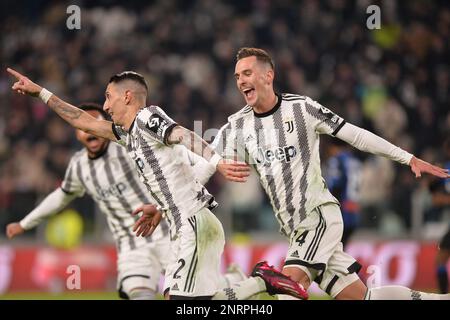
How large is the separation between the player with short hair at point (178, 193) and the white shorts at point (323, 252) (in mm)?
330

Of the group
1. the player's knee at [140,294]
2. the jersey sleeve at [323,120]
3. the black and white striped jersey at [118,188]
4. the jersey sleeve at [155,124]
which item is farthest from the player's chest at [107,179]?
the jersey sleeve at [323,120]

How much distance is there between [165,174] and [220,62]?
10.4 metres

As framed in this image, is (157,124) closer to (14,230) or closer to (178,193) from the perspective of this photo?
(178,193)

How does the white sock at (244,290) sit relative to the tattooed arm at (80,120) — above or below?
below

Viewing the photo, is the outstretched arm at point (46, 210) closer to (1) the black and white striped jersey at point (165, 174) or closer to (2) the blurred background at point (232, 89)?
(1) the black and white striped jersey at point (165, 174)

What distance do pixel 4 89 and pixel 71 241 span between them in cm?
396

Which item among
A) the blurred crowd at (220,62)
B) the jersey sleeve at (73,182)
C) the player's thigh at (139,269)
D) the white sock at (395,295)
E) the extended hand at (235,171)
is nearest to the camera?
the extended hand at (235,171)

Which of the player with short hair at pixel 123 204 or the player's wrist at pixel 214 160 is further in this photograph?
the player with short hair at pixel 123 204

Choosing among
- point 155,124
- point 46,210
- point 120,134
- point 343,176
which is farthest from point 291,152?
point 343,176

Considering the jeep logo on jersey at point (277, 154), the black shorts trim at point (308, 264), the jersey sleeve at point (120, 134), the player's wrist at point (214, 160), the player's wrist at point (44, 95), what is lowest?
the black shorts trim at point (308, 264)

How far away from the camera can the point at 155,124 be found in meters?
6.86

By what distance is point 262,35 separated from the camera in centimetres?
1780

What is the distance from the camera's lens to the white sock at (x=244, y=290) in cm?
695
